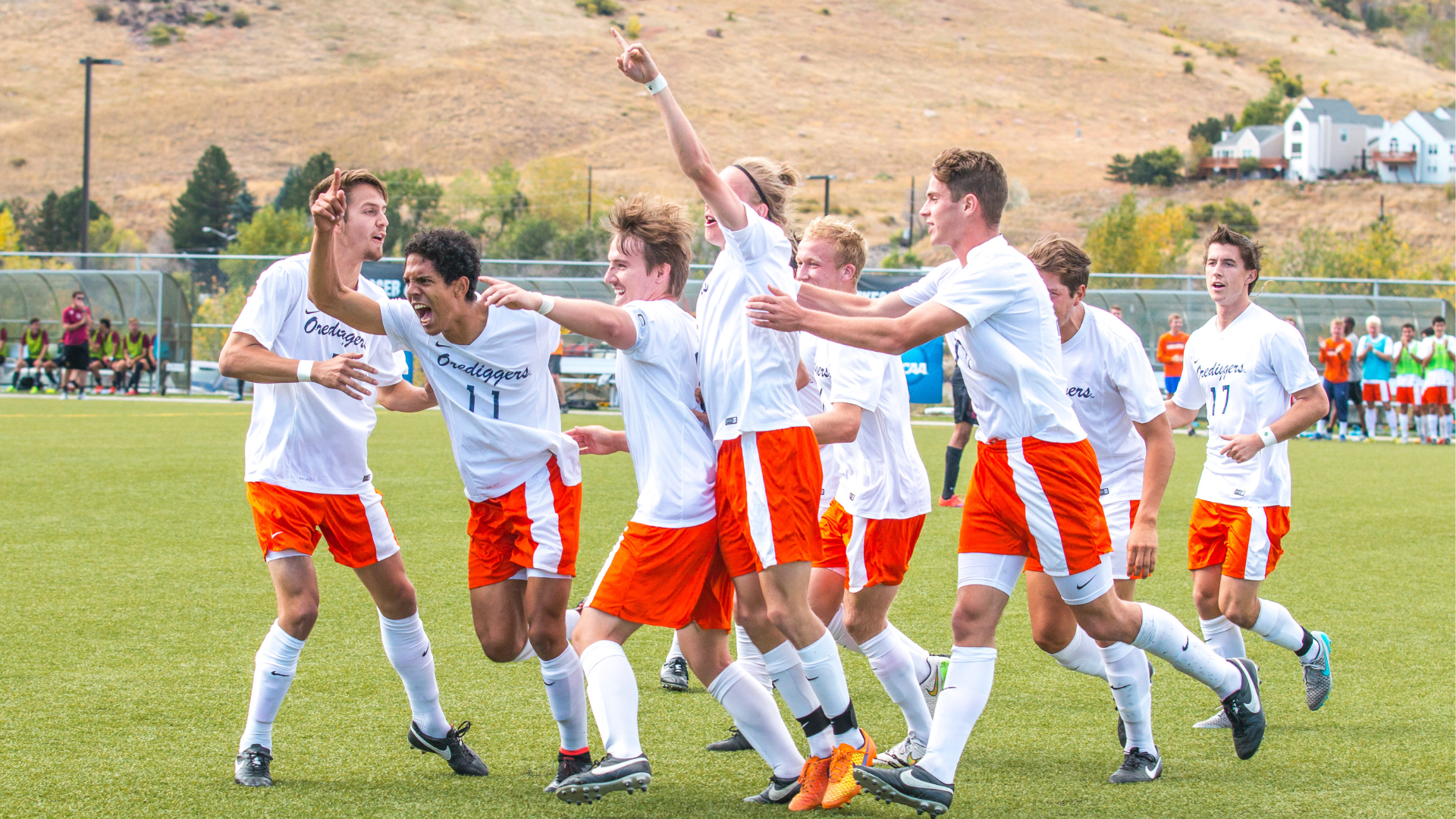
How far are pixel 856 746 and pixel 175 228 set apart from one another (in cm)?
9268

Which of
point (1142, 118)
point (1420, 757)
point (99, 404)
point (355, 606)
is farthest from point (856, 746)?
point (1142, 118)

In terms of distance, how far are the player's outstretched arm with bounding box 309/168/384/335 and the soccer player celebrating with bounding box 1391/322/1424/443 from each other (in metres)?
20.4

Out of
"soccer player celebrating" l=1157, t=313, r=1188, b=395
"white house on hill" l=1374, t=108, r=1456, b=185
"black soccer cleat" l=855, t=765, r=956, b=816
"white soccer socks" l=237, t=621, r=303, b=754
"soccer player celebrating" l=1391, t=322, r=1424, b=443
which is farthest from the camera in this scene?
"white house on hill" l=1374, t=108, r=1456, b=185

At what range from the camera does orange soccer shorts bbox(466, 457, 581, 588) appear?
4.02m

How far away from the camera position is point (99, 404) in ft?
73.9

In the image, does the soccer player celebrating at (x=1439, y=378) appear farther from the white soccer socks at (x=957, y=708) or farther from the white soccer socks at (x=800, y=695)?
the white soccer socks at (x=800, y=695)

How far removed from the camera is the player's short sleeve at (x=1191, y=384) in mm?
5484

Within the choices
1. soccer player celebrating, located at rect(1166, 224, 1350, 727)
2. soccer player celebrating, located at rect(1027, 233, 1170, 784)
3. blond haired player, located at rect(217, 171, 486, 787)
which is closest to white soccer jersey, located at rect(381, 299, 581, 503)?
blond haired player, located at rect(217, 171, 486, 787)

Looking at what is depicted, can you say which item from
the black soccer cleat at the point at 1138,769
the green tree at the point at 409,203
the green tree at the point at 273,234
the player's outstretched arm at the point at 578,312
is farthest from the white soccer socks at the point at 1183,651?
the green tree at the point at 273,234

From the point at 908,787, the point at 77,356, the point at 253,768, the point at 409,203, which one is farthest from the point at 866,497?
the point at 409,203

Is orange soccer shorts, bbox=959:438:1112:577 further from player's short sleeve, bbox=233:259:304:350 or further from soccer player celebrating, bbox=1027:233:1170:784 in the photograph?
player's short sleeve, bbox=233:259:304:350

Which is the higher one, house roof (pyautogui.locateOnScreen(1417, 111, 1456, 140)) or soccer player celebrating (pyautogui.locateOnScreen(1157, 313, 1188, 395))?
house roof (pyautogui.locateOnScreen(1417, 111, 1456, 140))

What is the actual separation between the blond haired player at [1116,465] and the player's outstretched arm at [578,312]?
62.9 inches

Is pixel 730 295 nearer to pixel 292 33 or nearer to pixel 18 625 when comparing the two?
pixel 18 625
